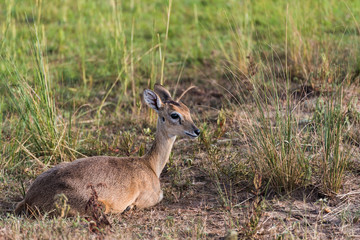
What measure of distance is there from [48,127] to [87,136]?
A: 2.78ft

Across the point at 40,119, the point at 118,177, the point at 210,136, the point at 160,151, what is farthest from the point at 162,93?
the point at 40,119

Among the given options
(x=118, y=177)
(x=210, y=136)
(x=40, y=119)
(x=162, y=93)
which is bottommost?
(x=210, y=136)

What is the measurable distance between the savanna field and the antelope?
0.14 meters

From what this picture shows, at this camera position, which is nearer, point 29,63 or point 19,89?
point 19,89

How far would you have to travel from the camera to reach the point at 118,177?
210 inches

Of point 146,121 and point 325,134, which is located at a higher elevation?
point 325,134

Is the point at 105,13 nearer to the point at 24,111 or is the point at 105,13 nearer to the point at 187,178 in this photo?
the point at 24,111

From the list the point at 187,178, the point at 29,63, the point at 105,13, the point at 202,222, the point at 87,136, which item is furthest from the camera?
the point at 105,13

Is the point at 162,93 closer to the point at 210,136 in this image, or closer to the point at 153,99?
the point at 153,99

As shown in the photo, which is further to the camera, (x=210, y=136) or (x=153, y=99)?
(x=210, y=136)

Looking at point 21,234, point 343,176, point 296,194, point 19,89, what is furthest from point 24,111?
point 343,176

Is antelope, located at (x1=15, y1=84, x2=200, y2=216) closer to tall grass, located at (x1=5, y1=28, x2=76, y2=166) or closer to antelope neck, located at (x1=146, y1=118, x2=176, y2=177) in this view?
antelope neck, located at (x1=146, y1=118, x2=176, y2=177)

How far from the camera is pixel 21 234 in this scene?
177 inches

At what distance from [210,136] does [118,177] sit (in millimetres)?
1656
